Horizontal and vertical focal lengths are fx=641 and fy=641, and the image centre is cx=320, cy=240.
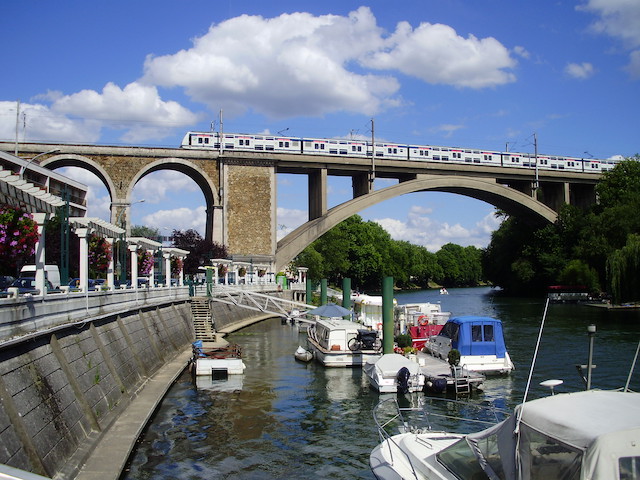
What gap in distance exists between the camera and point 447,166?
60719mm

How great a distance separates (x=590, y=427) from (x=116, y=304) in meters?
14.3

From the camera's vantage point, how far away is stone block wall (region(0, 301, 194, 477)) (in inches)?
334

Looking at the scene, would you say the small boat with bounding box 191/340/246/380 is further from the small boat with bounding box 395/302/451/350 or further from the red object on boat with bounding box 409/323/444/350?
the red object on boat with bounding box 409/323/444/350

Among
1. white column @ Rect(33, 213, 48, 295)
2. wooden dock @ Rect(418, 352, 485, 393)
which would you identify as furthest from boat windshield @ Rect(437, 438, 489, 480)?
wooden dock @ Rect(418, 352, 485, 393)

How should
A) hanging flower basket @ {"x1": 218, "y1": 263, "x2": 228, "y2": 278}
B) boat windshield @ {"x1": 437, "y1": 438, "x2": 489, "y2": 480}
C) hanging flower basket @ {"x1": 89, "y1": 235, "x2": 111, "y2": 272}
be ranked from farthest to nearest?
hanging flower basket @ {"x1": 218, "y1": 263, "x2": 228, "y2": 278} → hanging flower basket @ {"x1": 89, "y1": 235, "x2": 111, "y2": 272} → boat windshield @ {"x1": 437, "y1": 438, "x2": 489, "y2": 480}

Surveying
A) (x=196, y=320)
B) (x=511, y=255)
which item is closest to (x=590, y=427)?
(x=196, y=320)

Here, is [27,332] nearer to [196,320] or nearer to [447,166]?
[196,320]

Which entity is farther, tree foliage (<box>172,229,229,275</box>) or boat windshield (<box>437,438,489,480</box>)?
tree foliage (<box>172,229,229,275</box>)

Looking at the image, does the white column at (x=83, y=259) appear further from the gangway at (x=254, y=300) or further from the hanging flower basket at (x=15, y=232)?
the gangway at (x=254, y=300)

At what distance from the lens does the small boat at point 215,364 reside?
20.7 m

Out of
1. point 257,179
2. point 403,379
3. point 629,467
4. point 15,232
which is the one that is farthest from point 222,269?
point 629,467

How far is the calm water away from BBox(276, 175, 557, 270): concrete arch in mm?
26169

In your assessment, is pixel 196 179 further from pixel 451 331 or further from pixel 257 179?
pixel 451 331

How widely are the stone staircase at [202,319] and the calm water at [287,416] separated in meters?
2.02
